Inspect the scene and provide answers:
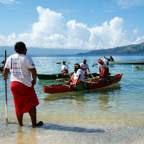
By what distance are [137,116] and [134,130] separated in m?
1.99

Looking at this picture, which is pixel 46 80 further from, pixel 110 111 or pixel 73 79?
pixel 110 111

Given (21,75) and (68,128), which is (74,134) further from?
(21,75)

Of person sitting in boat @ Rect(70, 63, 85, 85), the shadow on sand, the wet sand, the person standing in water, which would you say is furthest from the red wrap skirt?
person sitting in boat @ Rect(70, 63, 85, 85)

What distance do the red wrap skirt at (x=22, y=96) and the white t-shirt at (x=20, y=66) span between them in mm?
113

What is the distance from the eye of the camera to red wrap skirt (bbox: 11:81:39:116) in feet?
17.4

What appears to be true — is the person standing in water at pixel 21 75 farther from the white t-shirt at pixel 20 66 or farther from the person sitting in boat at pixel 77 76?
the person sitting in boat at pixel 77 76

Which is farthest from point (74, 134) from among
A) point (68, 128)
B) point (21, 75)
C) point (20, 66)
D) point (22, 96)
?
point (20, 66)

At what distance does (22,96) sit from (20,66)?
28.9 inches

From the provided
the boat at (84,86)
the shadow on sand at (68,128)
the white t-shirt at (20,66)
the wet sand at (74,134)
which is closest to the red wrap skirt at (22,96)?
the white t-shirt at (20,66)

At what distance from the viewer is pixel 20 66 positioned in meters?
5.26

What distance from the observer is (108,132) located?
5285 millimetres

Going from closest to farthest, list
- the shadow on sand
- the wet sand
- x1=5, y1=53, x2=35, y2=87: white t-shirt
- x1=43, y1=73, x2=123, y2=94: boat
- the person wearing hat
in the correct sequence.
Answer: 1. the wet sand
2. x1=5, y1=53, x2=35, y2=87: white t-shirt
3. the shadow on sand
4. the person wearing hat
5. x1=43, y1=73, x2=123, y2=94: boat

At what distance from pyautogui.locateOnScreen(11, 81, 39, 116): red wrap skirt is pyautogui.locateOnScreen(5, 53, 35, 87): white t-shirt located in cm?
11

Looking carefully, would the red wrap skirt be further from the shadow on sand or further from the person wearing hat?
the person wearing hat
